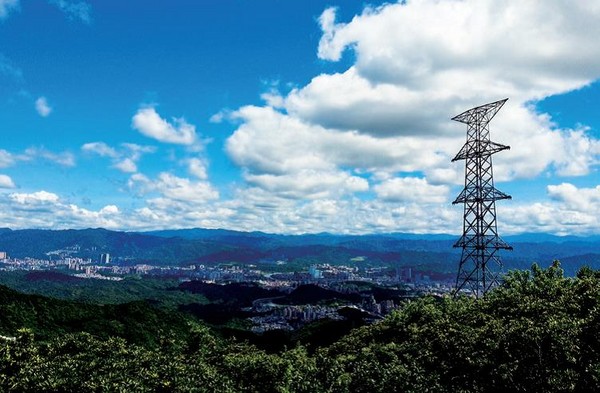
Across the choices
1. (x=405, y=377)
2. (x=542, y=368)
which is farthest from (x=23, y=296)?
(x=542, y=368)

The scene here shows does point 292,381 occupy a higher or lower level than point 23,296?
higher

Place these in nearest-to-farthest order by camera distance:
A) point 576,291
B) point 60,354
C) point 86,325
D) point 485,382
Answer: point 485,382 → point 60,354 → point 576,291 → point 86,325

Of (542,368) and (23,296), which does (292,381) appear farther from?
(23,296)


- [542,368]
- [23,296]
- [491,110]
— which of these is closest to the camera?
[542,368]

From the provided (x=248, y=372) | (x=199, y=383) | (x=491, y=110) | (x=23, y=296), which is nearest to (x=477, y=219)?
(x=491, y=110)

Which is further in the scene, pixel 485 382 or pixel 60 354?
pixel 60 354

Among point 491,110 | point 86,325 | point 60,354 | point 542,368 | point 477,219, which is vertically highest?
point 491,110

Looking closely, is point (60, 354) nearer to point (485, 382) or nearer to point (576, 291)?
point (485, 382)

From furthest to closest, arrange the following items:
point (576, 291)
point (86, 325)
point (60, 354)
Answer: point (86, 325)
point (576, 291)
point (60, 354)

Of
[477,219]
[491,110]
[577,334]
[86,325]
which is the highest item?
[491,110]
